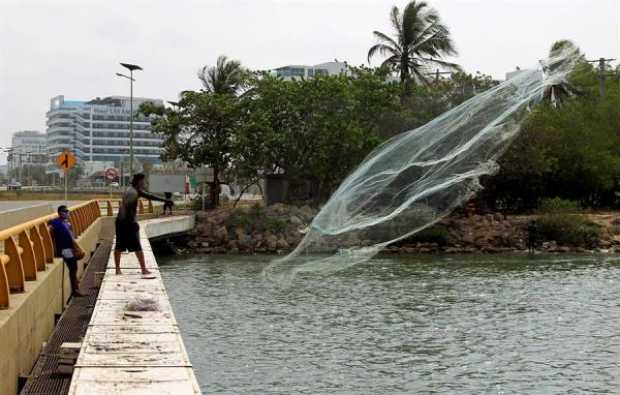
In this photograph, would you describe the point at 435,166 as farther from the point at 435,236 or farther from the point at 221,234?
the point at 221,234

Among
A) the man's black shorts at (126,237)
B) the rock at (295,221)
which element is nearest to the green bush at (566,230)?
the rock at (295,221)

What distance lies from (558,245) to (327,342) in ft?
97.0

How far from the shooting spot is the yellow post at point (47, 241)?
14.5 metres

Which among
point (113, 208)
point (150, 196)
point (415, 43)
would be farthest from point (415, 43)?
point (150, 196)

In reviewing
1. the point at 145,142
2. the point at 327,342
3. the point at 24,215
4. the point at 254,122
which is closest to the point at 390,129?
the point at 254,122

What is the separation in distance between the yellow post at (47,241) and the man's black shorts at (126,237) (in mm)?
1321

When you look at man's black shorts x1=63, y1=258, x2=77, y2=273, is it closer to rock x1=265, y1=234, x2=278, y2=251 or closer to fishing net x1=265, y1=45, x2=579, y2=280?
fishing net x1=265, y1=45, x2=579, y2=280

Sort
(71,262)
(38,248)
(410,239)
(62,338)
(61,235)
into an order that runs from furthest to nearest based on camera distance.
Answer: (410,239) → (71,262) → (61,235) → (38,248) → (62,338)

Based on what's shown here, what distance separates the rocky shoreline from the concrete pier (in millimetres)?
30333

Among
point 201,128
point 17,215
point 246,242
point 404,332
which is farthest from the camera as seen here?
point 201,128

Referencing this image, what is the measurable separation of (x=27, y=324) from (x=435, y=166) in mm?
8551

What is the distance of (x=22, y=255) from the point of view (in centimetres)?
1192

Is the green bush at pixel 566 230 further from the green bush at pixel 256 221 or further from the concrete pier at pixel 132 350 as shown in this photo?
the concrete pier at pixel 132 350

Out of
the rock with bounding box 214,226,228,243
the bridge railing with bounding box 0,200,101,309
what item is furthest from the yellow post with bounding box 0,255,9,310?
the rock with bounding box 214,226,228,243
